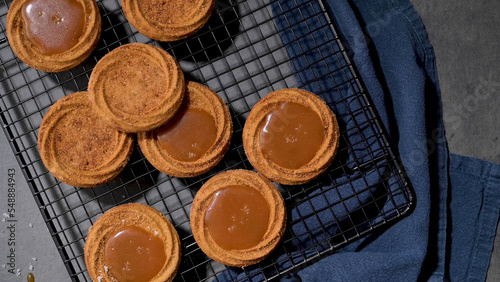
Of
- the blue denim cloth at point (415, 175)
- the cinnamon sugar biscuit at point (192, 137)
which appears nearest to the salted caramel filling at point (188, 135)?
the cinnamon sugar biscuit at point (192, 137)

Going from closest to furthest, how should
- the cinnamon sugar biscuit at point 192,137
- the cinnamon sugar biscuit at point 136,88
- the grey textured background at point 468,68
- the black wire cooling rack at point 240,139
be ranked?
the cinnamon sugar biscuit at point 136,88, the cinnamon sugar biscuit at point 192,137, the black wire cooling rack at point 240,139, the grey textured background at point 468,68

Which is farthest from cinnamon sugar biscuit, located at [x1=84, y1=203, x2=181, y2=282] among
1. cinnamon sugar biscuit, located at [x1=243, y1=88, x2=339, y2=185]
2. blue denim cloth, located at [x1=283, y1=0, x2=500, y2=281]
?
blue denim cloth, located at [x1=283, y1=0, x2=500, y2=281]

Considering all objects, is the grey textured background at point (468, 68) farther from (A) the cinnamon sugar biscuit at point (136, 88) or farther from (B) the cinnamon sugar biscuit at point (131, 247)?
(B) the cinnamon sugar biscuit at point (131, 247)

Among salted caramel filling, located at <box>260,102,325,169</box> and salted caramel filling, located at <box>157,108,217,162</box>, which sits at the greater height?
salted caramel filling, located at <box>157,108,217,162</box>

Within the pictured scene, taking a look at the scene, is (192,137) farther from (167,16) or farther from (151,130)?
(167,16)

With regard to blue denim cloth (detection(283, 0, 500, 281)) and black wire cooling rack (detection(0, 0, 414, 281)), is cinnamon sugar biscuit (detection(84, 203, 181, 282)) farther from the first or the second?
blue denim cloth (detection(283, 0, 500, 281))

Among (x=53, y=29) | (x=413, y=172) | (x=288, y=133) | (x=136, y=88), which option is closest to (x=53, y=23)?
(x=53, y=29)
